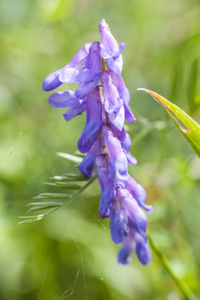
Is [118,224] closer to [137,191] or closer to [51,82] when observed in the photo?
[137,191]

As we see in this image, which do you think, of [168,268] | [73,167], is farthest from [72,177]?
[73,167]

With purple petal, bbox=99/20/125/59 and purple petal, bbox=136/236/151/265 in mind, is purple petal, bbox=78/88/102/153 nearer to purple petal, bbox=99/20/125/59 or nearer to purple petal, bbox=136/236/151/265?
purple petal, bbox=99/20/125/59

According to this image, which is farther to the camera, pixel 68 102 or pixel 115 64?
pixel 68 102

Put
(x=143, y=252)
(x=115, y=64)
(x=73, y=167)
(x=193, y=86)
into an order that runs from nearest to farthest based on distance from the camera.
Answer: (x=115, y=64) < (x=143, y=252) < (x=193, y=86) < (x=73, y=167)

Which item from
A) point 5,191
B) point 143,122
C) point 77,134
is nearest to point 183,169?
point 143,122

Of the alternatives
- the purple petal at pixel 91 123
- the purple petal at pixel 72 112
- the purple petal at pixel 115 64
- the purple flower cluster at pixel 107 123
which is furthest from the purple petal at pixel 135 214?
the purple petal at pixel 115 64

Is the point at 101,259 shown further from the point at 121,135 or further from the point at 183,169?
the point at 121,135

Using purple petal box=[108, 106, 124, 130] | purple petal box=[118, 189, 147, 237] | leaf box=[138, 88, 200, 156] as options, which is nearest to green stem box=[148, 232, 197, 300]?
purple petal box=[118, 189, 147, 237]
